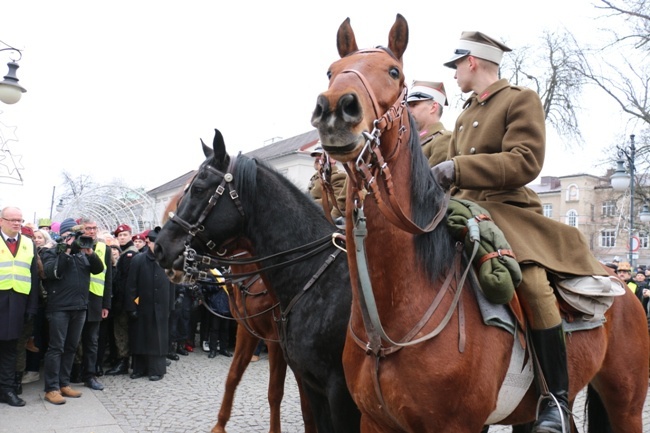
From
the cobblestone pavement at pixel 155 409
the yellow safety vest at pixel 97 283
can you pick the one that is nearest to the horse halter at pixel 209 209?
the cobblestone pavement at pixel 155 409

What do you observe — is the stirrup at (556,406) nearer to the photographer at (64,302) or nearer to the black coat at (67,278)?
the photographer at (64,302)

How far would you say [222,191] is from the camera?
4.30 metres

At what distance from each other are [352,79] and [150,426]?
536 centimetres

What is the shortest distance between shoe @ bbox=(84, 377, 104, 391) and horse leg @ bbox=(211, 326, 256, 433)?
288cm

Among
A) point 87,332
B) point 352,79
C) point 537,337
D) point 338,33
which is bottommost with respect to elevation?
point 87,332

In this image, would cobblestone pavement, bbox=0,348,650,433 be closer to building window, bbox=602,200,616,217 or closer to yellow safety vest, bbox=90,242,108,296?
yellow safety vest, bbox=90,242,108,296

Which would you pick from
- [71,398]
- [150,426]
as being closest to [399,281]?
[150,426]

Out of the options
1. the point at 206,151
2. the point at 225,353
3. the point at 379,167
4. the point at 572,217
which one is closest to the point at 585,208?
the point at 572,217

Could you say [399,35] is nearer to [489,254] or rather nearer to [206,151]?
[489,254]

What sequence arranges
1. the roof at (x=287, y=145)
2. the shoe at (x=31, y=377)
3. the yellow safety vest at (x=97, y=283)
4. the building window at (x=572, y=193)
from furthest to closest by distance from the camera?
the building window at (x=572, y=193) < the roof at (x=287, y=145) < the yellow safety vest at (x=97, y=283) < the shoe at (x=31, y=377)

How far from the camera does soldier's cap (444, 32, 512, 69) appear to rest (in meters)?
3.38

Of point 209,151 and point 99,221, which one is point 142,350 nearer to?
point 209,151

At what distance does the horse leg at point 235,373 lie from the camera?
589cm

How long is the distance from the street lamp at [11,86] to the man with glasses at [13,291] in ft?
12.9
